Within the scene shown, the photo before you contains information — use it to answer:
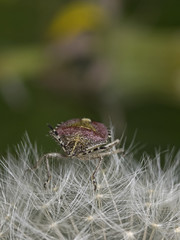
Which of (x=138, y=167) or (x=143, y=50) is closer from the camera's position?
(x=138, y=167)

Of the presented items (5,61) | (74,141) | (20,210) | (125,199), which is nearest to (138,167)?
(125,199)

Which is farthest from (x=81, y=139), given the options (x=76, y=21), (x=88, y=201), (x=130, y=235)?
(x=76, y=21)

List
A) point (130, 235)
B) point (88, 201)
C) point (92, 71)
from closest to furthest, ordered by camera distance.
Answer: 1. point (130, 235)
2. point (88, 201)
3. point (92, 71)

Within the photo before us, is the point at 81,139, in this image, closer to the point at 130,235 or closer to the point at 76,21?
the point at 130,235

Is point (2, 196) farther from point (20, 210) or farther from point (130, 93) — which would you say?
point (130, 93)

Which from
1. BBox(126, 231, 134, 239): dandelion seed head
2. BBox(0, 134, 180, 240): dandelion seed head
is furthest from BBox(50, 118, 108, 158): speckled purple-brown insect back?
BBox(126, 231, 134, 239): dandelion seed head
